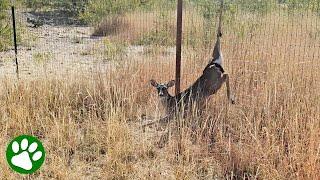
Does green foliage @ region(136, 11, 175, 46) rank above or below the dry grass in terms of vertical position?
above

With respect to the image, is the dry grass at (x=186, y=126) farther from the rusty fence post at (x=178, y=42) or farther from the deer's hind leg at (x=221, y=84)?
the rusty fence post at (x=178, y=42)

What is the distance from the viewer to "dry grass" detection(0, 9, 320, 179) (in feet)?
12.0

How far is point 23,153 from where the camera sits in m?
2.97

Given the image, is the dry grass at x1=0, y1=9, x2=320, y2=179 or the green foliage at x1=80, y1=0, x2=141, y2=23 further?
the green foliage at x1=80, y1=0, x2=141, y2=23

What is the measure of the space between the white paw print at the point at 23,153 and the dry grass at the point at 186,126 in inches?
21.6

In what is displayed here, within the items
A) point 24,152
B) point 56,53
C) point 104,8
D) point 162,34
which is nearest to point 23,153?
point 24,152

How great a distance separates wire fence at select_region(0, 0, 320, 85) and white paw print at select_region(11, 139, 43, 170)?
2909 mm

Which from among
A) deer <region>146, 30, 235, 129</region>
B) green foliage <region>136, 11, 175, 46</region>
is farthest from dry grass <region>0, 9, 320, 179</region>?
green foliage <region>136, 11, 175, 46</region>

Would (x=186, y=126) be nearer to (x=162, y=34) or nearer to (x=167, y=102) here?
(x=167, y=102)

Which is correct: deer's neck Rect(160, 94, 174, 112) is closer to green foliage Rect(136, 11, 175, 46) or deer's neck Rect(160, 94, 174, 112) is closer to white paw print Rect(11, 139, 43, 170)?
white paw print Rect(11, 139, 43, 170)

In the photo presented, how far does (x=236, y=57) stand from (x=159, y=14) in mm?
3463

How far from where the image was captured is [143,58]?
631 centimetres

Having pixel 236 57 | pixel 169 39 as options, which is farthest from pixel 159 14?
pixel 236 57

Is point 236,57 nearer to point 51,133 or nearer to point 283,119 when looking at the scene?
point 283,119
